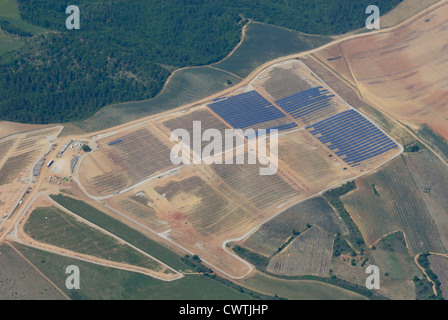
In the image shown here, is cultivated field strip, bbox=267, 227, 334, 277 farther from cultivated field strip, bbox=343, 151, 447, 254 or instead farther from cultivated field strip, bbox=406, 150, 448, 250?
cultivated field strip, bbox=406, 150, 448, 250

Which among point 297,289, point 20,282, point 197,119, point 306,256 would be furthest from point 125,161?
point 297,289

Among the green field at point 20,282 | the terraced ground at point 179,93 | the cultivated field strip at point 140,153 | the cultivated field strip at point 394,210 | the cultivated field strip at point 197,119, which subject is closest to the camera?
the green field at point 20,282

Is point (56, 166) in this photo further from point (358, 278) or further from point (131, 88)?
point (358, 278)

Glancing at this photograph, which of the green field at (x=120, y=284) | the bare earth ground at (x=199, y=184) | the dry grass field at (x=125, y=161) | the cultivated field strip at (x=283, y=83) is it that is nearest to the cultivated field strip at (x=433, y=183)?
the bare earth ground at (x=199, y=184)

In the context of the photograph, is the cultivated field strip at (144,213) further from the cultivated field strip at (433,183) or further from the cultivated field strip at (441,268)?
the cultivated field strip at (433,183)

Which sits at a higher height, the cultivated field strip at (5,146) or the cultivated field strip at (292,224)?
the cultivated field strip at (5,146)
